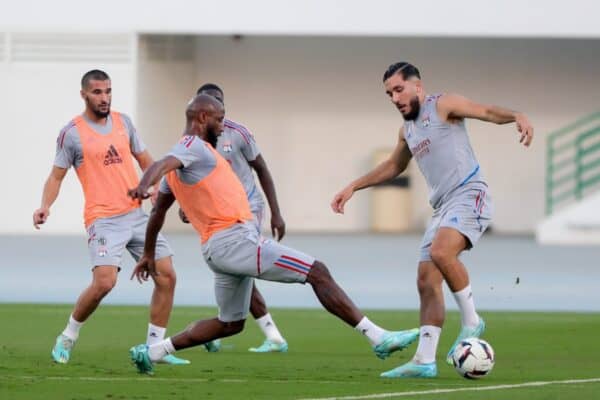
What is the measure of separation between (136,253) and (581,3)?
829 inches

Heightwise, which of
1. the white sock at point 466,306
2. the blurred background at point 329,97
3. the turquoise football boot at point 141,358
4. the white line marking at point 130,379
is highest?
the blurred background at point 329,97

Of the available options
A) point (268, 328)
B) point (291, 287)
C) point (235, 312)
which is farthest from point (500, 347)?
point (291, 287)

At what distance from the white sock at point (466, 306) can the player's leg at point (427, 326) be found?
0.22 m

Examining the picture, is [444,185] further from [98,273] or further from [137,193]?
[98,273]

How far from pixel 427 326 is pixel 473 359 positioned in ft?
1.74

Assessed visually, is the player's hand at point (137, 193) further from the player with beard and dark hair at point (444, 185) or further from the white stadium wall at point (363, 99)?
the white stadium wall at point (363, 99)

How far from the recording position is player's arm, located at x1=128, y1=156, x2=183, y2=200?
10.0m

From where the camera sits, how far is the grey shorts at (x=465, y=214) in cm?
1130

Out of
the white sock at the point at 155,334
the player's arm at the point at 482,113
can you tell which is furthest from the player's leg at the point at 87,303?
the player's arm at the point at 482,113

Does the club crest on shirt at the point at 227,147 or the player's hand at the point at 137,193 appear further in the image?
the club crest on shirt at the point at 227,147

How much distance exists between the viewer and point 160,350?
1116 centimetres

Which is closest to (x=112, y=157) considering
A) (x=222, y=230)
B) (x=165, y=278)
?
(x=165, y=278)

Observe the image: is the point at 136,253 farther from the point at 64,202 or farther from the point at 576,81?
the point at 576,81

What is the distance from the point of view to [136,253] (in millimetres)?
12625
